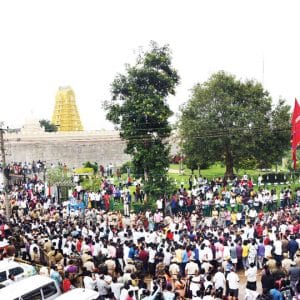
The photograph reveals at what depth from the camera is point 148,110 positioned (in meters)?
23.4

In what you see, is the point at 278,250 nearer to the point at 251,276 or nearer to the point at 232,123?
the point at 251,276

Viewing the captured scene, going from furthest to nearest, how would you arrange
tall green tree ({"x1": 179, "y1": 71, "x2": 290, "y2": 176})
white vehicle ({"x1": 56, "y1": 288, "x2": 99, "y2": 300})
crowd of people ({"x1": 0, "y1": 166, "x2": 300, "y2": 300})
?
tall green tree ({"x1": 179, "y1": 71, "x2": 290, "y2": 176}) < crowd of people ({"x1": 0, "y1": 166, "x2": 300, "y2": 300}) < white vehicle ({"x1": 56, "y1": 288, "x2": 99, "y2": 300})

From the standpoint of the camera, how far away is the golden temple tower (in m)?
68.9

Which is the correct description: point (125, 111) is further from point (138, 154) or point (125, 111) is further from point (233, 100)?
point (233, 100)

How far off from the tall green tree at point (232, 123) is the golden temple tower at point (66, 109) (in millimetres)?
39096

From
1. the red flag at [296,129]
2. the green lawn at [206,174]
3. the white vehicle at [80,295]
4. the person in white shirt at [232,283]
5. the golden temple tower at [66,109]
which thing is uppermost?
the golden temple tower at [66,109]

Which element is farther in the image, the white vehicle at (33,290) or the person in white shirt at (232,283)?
the person in white shirt at (232,283)

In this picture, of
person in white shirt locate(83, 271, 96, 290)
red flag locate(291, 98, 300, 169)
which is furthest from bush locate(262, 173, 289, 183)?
person in white shirt locate(83, 271, 96, 290)

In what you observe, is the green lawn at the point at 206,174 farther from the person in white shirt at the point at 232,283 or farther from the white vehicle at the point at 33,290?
the white vehicle at the point at 33,290

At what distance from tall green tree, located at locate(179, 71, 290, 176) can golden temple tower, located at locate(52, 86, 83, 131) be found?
128 feet

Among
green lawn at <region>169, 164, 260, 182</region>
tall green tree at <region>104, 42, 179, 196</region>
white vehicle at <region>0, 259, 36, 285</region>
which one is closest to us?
white vehicle at <region>0, 259, 36, 285</region>

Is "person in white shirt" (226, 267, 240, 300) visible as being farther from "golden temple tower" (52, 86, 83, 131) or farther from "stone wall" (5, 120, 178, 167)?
"golden temple tower" (52, 86, 83, 131)

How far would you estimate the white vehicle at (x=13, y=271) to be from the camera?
11125 millimetres

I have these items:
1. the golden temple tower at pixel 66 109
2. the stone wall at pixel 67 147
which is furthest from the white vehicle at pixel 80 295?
the golden temple tower at pixel 66 109
